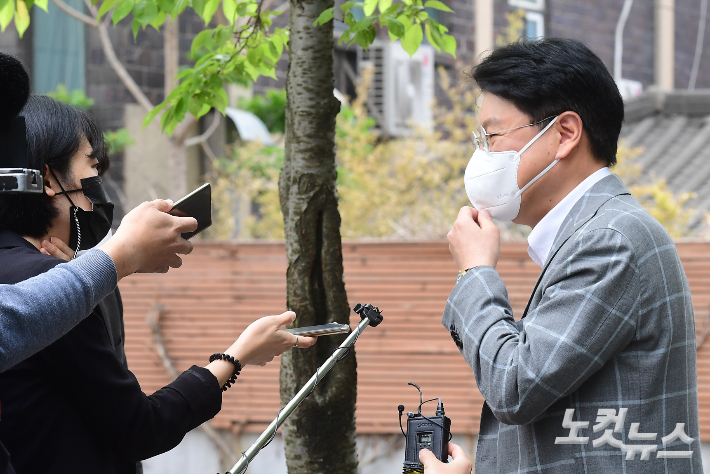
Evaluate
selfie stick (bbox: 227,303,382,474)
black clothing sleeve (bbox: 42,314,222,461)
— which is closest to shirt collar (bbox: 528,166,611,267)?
selfie stick (bbox: 227,303,382,474)

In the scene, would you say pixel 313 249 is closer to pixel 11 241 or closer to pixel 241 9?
pixel 241 9

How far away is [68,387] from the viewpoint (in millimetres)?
1560

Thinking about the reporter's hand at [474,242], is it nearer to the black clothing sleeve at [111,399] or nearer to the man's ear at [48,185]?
the black clothing sleeve at [111,399]

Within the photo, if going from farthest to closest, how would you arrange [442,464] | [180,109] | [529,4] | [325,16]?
[529,4], [180,109], [325,16], [442,464]

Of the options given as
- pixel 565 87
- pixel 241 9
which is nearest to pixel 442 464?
pixel 565 87

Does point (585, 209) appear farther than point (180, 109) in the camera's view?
No

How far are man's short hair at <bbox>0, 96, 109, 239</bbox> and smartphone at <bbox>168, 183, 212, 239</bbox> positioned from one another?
0.89 ft

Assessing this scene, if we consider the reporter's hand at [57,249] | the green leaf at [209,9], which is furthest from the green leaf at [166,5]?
the reporter's hand at [57,249]

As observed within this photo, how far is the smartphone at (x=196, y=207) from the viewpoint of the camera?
5.82 feet

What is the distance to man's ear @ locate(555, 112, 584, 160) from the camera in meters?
1.71

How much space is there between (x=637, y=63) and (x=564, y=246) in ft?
40.0

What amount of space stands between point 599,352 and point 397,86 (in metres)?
8.61

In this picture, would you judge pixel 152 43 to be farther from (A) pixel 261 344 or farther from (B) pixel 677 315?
(B) pixel 677 315

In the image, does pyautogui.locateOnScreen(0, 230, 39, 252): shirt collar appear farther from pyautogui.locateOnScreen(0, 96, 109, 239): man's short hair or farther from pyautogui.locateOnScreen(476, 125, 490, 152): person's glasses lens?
pyautogui.locateOnScreen(476, 125, 490, 152): person's glasses lens
